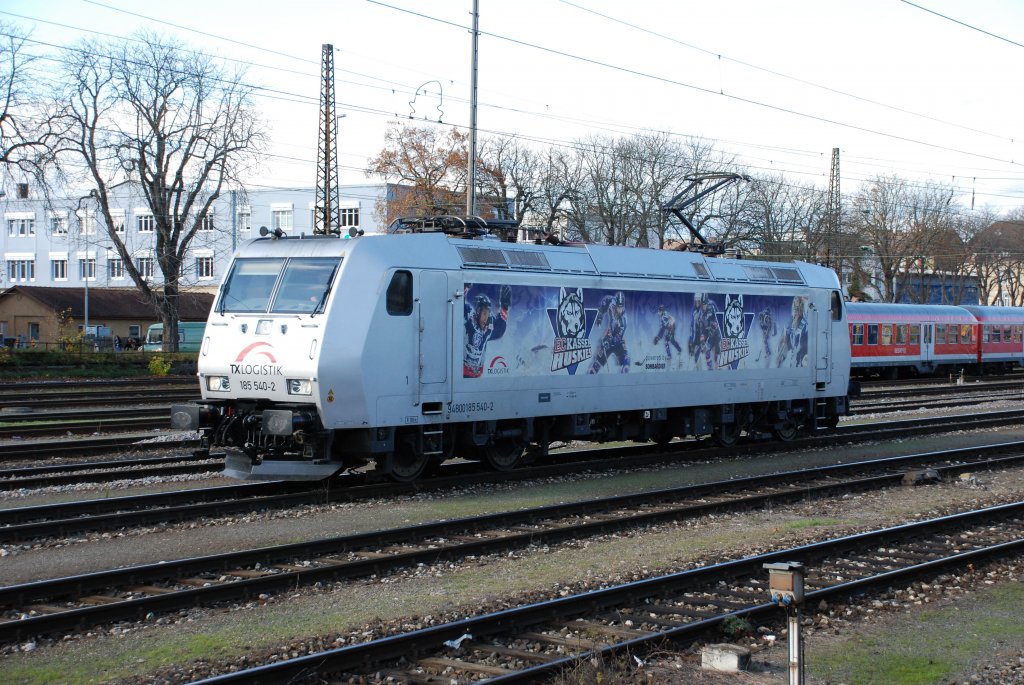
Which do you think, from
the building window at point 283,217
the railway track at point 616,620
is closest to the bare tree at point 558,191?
the building window at point 283,217

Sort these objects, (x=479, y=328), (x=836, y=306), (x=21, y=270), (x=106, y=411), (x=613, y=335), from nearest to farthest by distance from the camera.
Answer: (x=479, y=328), (x=613, y=335), (x=836, y=306), (x=106, y=411), (x=21, y=270)

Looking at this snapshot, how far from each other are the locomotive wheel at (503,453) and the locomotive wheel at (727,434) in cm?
491

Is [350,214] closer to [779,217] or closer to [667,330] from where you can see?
[779,217]

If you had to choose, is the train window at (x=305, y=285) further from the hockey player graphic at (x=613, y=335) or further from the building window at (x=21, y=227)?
the building window at (x=21, y=227)

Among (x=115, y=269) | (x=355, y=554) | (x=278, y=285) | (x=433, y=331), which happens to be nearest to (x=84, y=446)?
(x=278, y=285)

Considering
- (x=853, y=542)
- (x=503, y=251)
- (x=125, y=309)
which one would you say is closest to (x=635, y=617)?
(x=853, y=542)

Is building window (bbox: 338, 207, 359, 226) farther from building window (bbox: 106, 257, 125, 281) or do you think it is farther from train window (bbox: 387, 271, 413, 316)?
train window (bbox: 387, 271, 413, 316)

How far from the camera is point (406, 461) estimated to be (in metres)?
14.5

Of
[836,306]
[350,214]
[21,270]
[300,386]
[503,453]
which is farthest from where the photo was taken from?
[21,270]

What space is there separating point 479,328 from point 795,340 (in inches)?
314

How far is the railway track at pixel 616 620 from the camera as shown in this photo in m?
6.83

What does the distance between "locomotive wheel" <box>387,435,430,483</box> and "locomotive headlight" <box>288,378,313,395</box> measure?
5.96 feet

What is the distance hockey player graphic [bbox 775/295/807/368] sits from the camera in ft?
65.1

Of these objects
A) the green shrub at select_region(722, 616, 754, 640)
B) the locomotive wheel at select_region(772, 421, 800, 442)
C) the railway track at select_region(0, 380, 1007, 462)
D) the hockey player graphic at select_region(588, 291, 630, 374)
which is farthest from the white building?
the green shrub at select_region(722, 616, 754, 640)
